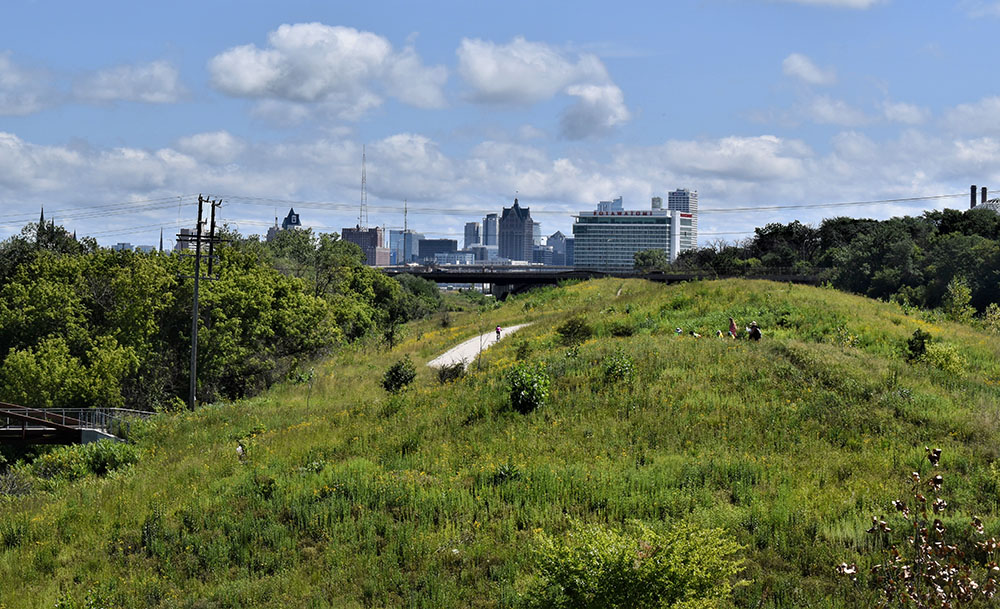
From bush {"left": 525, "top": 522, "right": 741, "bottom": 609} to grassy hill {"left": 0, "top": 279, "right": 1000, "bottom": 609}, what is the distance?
2.04 meters

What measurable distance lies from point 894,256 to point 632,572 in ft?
304

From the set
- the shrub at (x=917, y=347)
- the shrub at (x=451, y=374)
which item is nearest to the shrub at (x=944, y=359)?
the shrub at (x=917, y=347)

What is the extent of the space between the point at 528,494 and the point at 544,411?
5.93 m

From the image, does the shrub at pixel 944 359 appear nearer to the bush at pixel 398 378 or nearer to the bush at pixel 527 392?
the bush at pixel 527 392

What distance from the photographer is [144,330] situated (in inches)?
1752

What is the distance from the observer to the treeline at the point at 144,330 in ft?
138

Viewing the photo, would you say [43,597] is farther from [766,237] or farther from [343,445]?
[766,237]

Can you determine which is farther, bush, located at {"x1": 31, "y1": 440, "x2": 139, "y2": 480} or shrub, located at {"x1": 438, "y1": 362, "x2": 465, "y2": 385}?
shrub, located at {"x1": 438, "y1": 362, "x2": 465, "y2": 385}

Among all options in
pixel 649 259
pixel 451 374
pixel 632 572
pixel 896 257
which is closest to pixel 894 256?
pixel 896 257

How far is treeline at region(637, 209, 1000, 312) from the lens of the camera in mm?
76875

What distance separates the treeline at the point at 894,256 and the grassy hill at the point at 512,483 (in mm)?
42437

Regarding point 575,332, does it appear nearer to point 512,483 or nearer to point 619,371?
point 619,371

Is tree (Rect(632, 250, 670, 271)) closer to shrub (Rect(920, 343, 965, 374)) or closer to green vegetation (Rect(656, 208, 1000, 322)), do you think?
green vegetation (Rect(656, 208, 1000, 322))

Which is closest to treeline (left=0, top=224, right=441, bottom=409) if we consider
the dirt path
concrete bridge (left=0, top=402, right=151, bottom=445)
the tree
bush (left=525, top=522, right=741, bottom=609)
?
concrete bridge (left=0, top=402, right=151, bottom=445)
